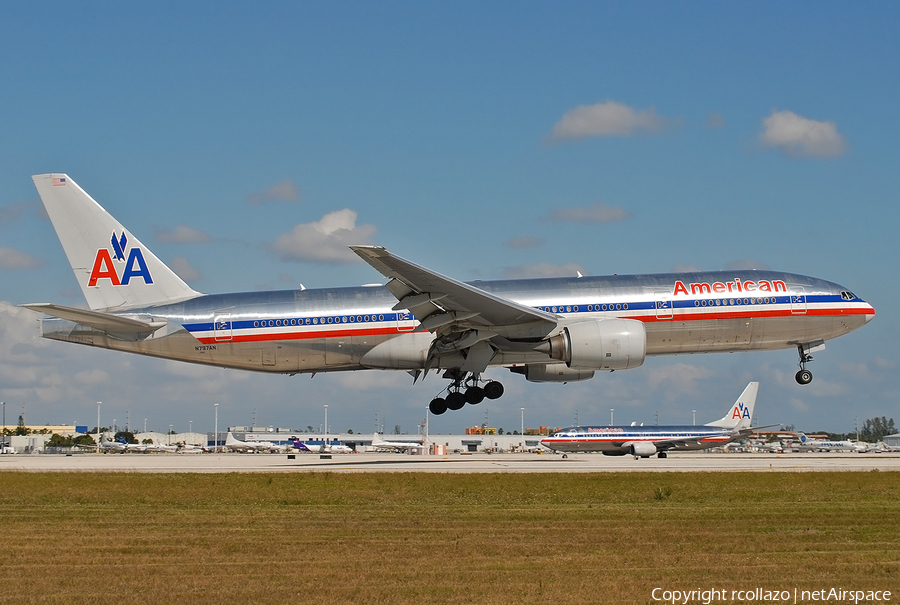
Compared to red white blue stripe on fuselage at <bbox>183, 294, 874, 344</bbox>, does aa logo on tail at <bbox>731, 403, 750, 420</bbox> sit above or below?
below

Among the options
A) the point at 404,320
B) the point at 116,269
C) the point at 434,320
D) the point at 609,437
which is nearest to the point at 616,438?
the point at 609,437

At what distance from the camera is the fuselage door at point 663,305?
34594mm

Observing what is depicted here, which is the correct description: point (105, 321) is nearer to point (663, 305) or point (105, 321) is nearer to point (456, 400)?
point (456, 400)

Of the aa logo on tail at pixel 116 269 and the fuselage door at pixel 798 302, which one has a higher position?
the aa logo on tail at pixel 116 269

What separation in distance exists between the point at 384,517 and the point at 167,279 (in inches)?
854

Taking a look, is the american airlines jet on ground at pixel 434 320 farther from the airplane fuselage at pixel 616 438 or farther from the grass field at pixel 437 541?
the airplane fuselage at pixel 616 438

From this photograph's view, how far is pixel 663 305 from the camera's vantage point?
114 ft

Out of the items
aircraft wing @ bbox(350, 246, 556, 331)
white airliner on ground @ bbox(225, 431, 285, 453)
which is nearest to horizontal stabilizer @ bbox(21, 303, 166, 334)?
aircraft wing @ bbox(350, 246, 556, 331)

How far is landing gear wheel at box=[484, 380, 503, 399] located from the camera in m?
36.1

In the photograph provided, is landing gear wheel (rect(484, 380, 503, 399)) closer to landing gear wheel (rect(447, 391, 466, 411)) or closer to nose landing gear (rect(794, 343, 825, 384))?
landing gear wheel (rect(447, 391, 466, 411))

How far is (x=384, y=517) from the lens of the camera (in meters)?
19.1

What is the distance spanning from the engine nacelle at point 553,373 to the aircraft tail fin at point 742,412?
47.7m

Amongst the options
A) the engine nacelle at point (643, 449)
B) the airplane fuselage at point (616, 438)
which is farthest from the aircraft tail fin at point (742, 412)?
the engine nacelle at point (643, 449)

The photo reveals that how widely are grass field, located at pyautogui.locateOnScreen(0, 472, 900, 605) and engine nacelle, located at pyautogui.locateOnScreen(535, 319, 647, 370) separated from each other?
245 inches
